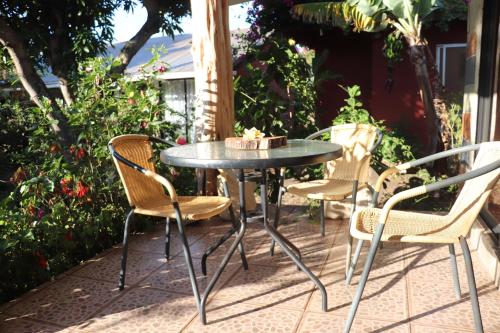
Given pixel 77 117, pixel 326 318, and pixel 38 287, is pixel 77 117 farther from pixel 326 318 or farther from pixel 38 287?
pixel 326 318

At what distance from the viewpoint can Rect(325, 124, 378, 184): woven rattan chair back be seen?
3160mm

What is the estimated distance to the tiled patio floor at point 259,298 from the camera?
2.03 metres

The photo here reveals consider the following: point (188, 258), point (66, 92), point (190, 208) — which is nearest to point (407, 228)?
point (188, 258)

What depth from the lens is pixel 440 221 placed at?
2.01 m

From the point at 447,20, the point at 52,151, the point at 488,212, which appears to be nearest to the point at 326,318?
the point at 488,212

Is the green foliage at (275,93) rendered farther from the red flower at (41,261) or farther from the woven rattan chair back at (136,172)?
the red flower at (41,261)

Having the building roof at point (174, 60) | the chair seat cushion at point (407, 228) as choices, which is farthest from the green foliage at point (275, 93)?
the building roof at point (174, 60)

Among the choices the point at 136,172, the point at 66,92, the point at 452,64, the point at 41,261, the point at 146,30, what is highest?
the point at 146,30

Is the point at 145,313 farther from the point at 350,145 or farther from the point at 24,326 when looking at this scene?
the point at 350,145

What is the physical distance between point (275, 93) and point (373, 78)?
15.0ft

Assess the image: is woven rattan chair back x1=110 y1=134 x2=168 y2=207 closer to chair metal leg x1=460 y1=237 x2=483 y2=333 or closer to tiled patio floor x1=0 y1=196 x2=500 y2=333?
tiled patio floor x1=0 y1=196 x2=500 y2=333

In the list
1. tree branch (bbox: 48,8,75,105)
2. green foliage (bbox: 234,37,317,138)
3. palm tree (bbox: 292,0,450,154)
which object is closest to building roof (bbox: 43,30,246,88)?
tree branch (bbox: 48,8,75,105)

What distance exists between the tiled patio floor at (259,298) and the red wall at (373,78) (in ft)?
18.6

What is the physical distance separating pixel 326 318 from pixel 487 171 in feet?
3.31
